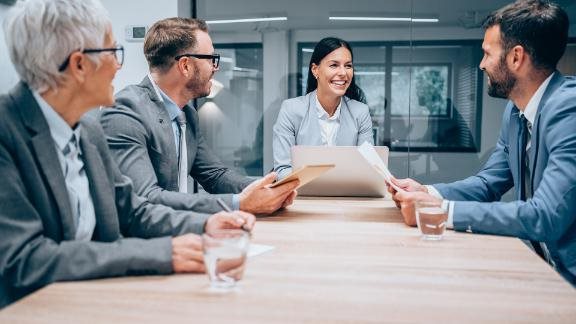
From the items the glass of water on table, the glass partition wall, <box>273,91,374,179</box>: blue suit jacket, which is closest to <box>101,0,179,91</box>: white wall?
the glass partition wall

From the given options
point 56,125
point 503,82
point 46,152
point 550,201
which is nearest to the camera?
point 46,152

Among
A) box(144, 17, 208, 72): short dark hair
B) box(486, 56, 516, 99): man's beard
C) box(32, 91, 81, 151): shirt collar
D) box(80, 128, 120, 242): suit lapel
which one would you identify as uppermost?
box(144, 17, 208, 72): short dark hair

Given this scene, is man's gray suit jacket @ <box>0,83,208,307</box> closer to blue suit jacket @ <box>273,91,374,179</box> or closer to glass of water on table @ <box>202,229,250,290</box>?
glass of water on table @ <box>202,229,250,290</box>

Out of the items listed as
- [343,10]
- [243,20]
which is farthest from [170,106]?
[343,10]

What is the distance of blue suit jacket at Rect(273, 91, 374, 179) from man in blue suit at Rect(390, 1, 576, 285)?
107cm

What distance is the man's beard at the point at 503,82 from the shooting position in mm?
1932

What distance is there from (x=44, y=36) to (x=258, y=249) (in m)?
0.69

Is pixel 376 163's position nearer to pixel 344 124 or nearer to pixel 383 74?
pixel 344 124

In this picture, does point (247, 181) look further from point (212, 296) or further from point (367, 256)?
point (212, 296)

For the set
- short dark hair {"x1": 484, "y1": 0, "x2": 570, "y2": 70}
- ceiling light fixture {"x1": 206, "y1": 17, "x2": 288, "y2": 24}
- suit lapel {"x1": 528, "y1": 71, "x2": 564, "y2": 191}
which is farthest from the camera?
ceiling light fixture {"x1": 206, "y1": 17, "x2": 288, "y2": 24}

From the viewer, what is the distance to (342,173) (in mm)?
2035

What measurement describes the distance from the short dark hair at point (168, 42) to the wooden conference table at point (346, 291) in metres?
1.16

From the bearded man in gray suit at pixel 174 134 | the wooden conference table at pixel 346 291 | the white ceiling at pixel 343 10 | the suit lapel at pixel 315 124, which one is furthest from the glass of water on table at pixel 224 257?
the white ceiling at pixel 343 10

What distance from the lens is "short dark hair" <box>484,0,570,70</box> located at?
183cm
